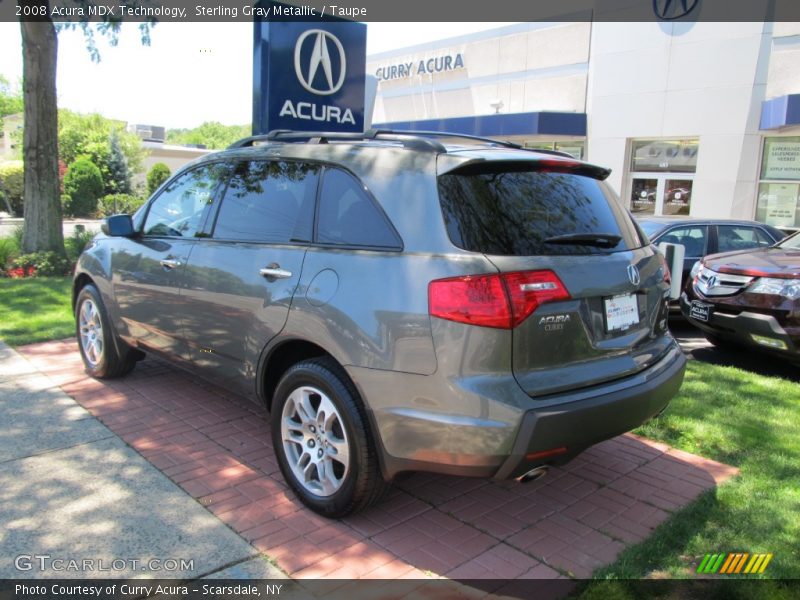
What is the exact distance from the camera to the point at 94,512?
329 centimetres

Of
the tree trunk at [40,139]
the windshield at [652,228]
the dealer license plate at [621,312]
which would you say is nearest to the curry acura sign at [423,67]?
the tree trunk at [40,139]

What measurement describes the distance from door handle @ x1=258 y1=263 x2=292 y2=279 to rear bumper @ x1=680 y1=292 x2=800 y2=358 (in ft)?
15.8

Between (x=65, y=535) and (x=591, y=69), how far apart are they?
1880 cm

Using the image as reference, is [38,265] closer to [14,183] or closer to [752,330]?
[752,330]

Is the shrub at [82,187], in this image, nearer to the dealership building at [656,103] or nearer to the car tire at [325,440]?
the dealership building at [656,103]

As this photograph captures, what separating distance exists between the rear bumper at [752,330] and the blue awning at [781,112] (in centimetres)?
972

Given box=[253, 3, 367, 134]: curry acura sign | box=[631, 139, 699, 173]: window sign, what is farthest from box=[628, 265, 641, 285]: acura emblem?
box=[631, 139, 699, 173]: window sign

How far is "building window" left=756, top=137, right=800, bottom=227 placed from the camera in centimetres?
1534

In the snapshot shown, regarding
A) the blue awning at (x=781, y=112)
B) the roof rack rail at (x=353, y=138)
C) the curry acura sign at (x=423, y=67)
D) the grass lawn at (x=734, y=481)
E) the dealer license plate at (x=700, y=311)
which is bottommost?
the grass lawn at (x=734, y=481)

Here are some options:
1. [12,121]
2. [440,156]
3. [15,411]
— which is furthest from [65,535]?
[12,121]

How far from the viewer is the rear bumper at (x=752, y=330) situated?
5883mm

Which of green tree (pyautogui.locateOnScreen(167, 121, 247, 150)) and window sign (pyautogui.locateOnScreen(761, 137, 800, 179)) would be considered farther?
green tree (pyautogui.locateOnScreen(167, 121, 247, 150))

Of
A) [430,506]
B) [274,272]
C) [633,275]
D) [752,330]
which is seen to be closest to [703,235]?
[752,330]

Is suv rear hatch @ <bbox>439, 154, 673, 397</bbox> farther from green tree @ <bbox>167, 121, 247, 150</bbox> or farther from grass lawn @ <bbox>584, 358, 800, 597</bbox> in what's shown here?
green tree @ <bbox>167, 121, 247, 150</bbox>
